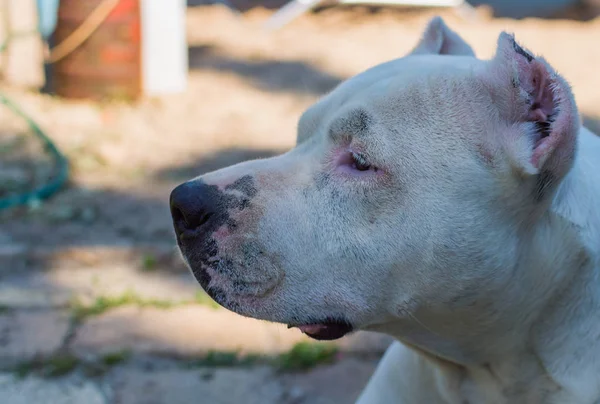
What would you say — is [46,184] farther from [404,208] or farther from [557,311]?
[557,311]

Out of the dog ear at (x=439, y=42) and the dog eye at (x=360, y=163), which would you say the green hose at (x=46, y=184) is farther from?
the dog eye at (x=360, y=163)

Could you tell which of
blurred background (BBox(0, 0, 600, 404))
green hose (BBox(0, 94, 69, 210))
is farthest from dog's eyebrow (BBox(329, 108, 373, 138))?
green hose (BBox(0, 94, 69, 210))

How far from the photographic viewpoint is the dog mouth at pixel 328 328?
2.09m

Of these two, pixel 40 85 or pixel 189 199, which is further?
pixel 40 85

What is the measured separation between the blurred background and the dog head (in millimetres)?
1260

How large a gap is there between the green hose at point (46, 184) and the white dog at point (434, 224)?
3.00 m

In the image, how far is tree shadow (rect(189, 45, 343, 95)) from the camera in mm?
6594

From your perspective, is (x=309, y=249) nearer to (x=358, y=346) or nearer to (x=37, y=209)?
(x=358, y=346)

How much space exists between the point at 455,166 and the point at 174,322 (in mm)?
2074

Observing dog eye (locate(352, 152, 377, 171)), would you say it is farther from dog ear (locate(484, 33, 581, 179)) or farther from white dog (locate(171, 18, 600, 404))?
dog ear (locate(484, 33, 581, 179))

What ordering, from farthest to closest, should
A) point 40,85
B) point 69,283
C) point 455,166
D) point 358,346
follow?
point 40,85, point 69,283, point 358,346, point 455,166

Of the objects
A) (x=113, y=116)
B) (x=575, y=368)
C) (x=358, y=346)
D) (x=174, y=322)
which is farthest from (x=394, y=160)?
(x=113, y=116)

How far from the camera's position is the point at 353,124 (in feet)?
6.86

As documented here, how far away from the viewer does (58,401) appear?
3117mm
